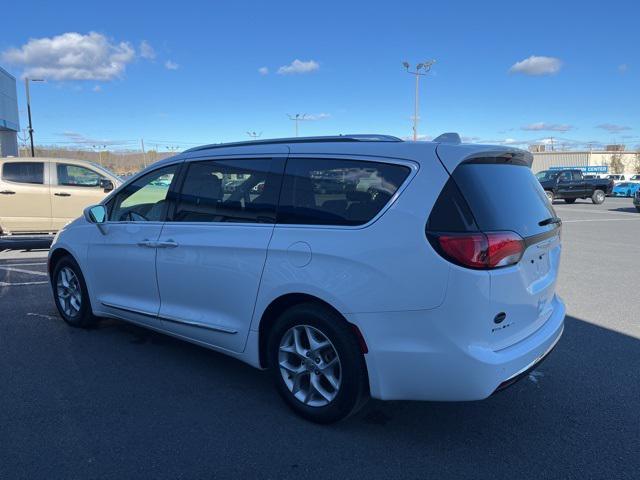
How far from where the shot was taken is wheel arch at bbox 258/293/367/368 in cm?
305

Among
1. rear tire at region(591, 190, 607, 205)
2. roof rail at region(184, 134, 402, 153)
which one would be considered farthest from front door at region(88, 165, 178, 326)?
rear tire at region(591, 190, 607, 205)

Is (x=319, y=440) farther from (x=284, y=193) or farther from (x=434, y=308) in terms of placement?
(x=284, y=193)

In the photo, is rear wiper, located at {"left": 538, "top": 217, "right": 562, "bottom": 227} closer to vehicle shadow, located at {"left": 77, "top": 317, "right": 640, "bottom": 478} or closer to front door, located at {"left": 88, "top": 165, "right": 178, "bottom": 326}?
vehicle shadow, located at {"left": 77, "top": 317, "right": 640, "bottom": 478}

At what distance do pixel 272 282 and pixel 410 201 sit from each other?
1.06 metres

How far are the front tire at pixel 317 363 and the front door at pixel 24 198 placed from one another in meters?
8.79

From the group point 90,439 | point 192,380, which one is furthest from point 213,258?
point 90,439

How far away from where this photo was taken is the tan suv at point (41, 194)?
1024cm

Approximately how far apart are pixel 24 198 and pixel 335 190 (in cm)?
926

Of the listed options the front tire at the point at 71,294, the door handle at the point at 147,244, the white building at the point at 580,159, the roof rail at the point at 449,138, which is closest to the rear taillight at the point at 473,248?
the roof rail at the point at 449,138

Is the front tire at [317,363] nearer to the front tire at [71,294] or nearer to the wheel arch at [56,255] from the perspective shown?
the front tire at [71,294]

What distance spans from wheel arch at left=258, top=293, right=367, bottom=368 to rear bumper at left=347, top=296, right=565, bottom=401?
7 cm

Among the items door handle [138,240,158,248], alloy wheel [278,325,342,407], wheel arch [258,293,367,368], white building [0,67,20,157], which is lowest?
alloy wheel [278,325,342,407]

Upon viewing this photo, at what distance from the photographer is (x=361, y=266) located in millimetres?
2959

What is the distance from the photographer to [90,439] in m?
3.13
